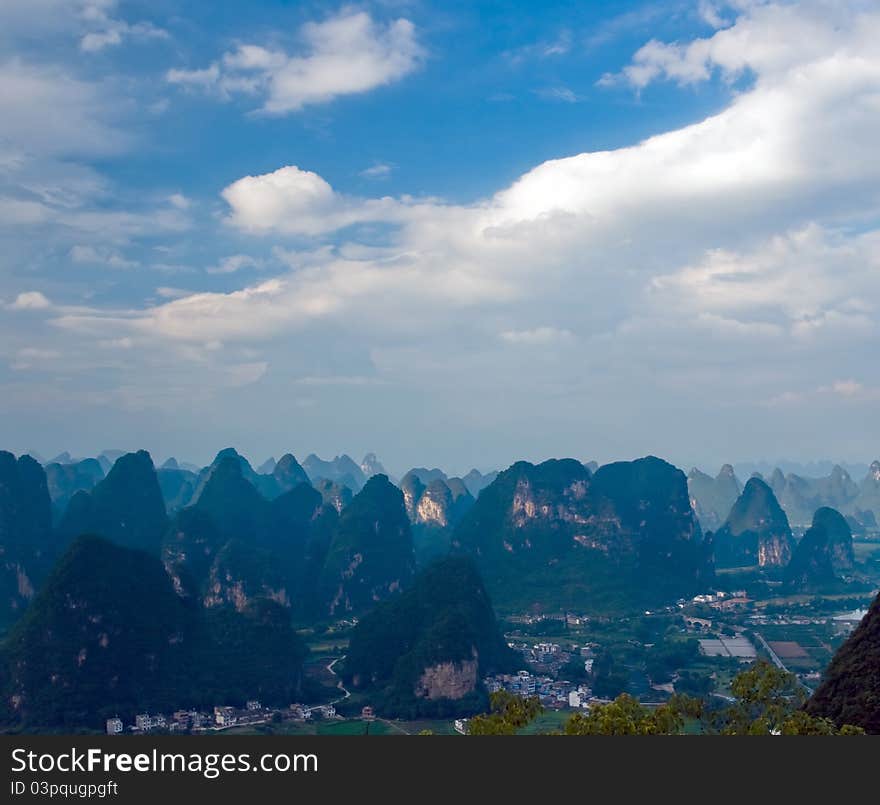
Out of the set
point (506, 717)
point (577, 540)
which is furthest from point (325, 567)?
point (506, 717)

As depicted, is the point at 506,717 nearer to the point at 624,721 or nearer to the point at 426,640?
the point at 624,721

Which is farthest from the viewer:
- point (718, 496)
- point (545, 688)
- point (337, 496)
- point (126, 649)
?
point (718, 496)

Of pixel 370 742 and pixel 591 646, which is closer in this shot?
pixel 370 742

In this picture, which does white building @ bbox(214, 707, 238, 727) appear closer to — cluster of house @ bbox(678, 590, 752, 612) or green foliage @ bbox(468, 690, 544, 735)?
green foliage @ bbox(468, 690, 544, 735)

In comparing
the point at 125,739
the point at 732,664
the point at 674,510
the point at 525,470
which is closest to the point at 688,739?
the point at 125,739

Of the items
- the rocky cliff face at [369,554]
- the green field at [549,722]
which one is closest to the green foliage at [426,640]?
the green field at [549,722]

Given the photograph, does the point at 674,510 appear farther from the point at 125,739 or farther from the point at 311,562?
the point at 125,739

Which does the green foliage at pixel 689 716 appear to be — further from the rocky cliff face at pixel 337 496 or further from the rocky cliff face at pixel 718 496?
the rocky cliff face at pixel 718 496
